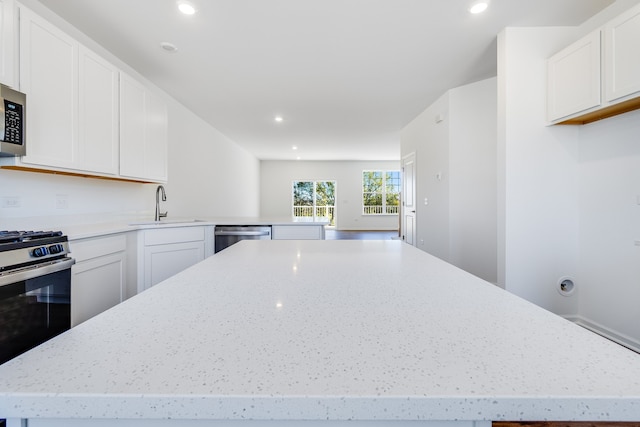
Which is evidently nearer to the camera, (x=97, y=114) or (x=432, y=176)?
(x=97, y=114)

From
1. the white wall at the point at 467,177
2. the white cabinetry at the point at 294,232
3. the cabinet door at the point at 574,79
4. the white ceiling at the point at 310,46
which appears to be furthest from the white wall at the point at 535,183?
the white cabinetry at the point at 294,232

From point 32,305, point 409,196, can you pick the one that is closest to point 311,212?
point 409,196

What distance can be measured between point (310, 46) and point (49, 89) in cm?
219

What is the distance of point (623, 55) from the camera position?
2.06m

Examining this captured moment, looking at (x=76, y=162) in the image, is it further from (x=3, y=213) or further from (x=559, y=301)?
(x=559, y=301)

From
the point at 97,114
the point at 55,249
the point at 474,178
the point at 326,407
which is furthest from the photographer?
the point at 474,178

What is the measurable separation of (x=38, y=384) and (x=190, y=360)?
0.65ft

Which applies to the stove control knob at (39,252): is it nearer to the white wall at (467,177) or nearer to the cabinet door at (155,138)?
the cabinet door at (155,138)

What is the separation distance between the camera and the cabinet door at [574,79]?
2.26 m

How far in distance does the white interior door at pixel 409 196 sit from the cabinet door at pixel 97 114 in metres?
4.79

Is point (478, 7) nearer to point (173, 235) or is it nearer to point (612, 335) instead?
point (612, 335)

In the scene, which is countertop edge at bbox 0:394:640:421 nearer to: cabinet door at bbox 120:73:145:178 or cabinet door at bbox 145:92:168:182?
cabinet door at bbox 120:73:145:178

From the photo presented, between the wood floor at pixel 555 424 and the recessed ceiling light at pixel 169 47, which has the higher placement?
the recessed ceiling light at pixel 169 47

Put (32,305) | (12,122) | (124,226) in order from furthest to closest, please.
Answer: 1. (124,226)
2. (12,122)
3. (32,305)
